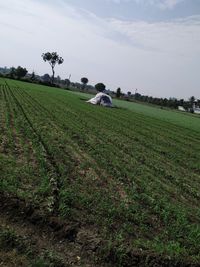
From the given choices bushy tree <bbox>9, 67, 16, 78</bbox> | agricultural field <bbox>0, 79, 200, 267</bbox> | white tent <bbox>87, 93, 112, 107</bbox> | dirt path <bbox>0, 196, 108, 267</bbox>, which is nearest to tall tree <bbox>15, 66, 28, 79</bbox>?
bushy tree <bbox>9, 67, 16, 78</bbox>

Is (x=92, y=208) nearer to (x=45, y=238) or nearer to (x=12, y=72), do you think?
(x=45, y=238)

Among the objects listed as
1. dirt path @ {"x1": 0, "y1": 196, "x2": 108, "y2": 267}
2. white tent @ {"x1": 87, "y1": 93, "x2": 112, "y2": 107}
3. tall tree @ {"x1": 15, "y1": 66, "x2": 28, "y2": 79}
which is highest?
tall tree @ {"x1": 15, "y1": 66, "x2": 28, "y2": 79}

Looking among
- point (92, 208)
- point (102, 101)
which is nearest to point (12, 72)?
point (102, 101)

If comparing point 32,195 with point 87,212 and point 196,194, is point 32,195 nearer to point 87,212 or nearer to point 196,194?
point 87,212

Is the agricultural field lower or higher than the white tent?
higher

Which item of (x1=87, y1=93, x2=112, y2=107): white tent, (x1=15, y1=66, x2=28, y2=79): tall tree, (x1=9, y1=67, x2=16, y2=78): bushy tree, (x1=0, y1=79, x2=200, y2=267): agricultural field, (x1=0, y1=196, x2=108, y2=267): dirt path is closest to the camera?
(x1=0, y1=196, x2=108, y2=267): dirt path

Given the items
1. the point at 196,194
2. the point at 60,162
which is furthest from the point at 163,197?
the point at 60,162

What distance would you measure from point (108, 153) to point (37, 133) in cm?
344

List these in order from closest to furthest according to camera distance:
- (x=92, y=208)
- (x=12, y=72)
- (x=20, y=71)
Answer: (x=92, y=208) < (x=12, y=72) < (x=20, y=71)

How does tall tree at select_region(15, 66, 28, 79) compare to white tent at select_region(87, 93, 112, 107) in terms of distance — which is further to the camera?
tall tree at select_region(15, 66, 28, 79)

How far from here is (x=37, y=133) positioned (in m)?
15.0

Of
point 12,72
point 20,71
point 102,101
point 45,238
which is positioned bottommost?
point 102,101

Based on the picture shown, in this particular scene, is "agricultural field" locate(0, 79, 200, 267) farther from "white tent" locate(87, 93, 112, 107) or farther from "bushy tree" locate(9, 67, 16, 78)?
"bushy tree" locate(9, 67, 16, 78)

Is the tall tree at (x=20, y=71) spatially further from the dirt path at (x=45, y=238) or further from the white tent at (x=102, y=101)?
the dirt path at (x=45, y=238)
